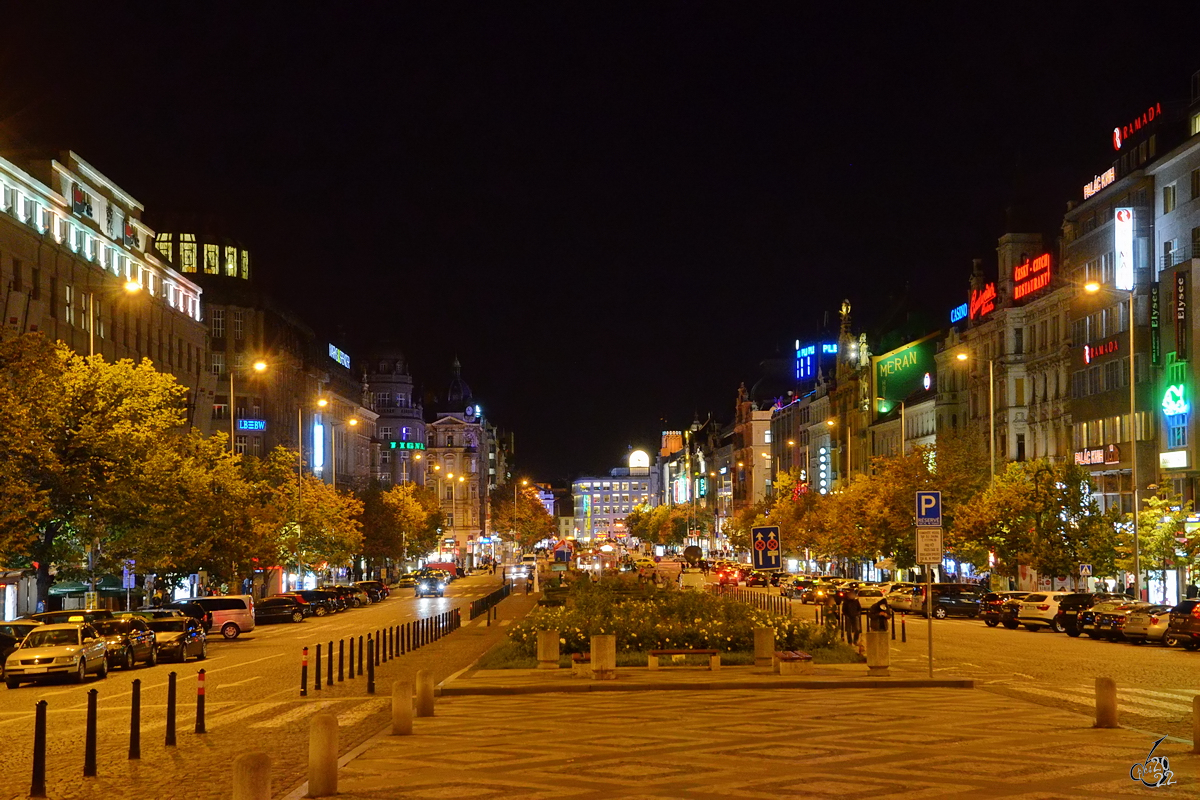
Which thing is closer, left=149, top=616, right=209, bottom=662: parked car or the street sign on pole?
the street sign on pole

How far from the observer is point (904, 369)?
395ft

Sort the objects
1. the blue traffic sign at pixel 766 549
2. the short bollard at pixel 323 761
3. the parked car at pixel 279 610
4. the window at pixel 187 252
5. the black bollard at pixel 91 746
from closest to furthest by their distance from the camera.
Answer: the short bollard at pixel 323 761 < the black bollard at pixel 91 746 < the blue traffic sign at pixel 766 549 < the parked car at pixel 279 610 < the window at pixel 187 252

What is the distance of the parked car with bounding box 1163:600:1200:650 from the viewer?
39.7 m

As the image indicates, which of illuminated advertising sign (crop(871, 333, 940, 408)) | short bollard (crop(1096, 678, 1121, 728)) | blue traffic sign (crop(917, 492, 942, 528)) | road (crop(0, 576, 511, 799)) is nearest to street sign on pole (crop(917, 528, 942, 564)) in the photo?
blue traffic sign (crop(917, 492, 942, 528))

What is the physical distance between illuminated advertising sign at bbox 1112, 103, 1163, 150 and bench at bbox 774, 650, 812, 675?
164ft

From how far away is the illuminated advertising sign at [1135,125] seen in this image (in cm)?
7075

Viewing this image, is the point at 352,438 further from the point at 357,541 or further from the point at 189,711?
the point at 189,711

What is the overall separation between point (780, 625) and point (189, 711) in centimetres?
1440

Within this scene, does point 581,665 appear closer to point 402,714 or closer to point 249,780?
point 402,714

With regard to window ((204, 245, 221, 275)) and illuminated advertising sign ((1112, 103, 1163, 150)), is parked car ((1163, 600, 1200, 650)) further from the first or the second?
window ((204, 245, 221, 275))

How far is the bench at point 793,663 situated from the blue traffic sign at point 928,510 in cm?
378

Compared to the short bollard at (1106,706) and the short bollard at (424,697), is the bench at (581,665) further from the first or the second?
the short bollard at (1106,706)

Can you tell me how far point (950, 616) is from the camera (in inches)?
2490

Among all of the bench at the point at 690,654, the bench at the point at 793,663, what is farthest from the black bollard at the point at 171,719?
the bench at the point at 793,663
